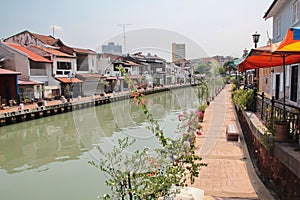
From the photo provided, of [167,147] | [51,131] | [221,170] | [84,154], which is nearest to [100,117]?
[51,131]

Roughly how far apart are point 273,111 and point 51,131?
43.0ft

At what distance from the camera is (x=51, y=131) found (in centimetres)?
1483

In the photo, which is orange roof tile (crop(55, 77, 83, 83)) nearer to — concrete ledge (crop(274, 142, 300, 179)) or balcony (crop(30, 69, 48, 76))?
balcony (crop(30, 69, 48, 76))

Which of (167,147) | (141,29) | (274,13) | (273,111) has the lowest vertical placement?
(167,147)

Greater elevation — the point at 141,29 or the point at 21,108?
the point at 141,29

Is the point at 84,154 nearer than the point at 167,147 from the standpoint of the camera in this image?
No

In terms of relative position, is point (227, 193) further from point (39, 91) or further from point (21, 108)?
point (39, 91)

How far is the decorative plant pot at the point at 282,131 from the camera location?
3975 mm

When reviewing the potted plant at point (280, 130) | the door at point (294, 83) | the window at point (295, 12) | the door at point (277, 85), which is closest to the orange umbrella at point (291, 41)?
the potted plant at point (280, 130)

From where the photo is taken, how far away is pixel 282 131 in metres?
3.98

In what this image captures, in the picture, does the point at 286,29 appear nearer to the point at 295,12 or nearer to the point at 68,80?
the point at 295,12

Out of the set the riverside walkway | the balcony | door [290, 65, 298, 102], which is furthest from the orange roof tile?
door [290, 65, 298, 102]

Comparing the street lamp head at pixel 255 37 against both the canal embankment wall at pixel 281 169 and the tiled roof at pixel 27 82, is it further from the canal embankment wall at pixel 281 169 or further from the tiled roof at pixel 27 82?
the tiled roof at pixel 27 82

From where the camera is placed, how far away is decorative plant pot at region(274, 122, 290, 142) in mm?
3975
